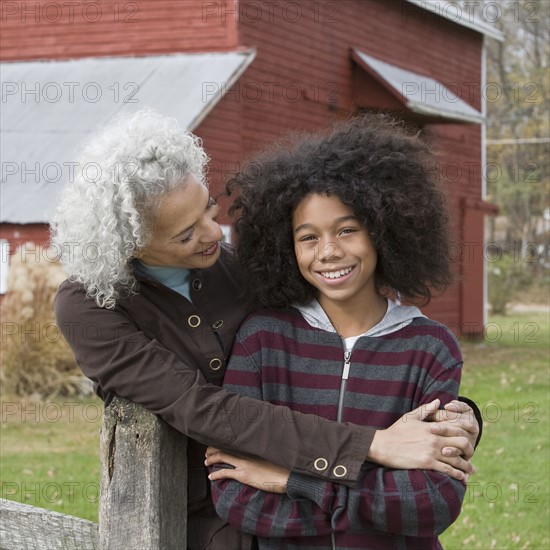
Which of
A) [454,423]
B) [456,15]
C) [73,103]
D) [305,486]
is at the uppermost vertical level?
[456,15]

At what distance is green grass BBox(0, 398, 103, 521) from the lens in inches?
279

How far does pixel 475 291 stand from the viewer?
756 inches

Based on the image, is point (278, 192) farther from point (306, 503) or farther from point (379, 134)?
point (306, 503)

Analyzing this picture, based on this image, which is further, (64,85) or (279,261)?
(64,85)

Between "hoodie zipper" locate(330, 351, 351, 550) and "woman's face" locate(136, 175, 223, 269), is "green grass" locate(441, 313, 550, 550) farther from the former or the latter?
"woman's face" locate(136, 175, 223, 269)

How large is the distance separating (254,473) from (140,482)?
0.29 metres

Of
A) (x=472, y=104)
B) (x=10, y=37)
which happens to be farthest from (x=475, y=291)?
(x=10, y=37)

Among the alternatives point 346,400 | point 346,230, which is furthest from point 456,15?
point 346,400

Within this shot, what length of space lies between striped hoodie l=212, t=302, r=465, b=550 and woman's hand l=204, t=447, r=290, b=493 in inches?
0.7

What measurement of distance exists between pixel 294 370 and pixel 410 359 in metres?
0.28

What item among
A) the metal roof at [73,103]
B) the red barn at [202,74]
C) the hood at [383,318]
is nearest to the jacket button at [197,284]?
the hood at [383,318]

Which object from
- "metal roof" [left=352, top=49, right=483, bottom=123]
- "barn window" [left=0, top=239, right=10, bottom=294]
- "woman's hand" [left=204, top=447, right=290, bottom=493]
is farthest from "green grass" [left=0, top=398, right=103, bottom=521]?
"metal roof" [left=352, top=49, right=483, bottom=123]

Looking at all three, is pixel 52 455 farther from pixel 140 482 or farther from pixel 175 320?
pixel 140 482

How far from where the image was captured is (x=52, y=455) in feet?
28.0
